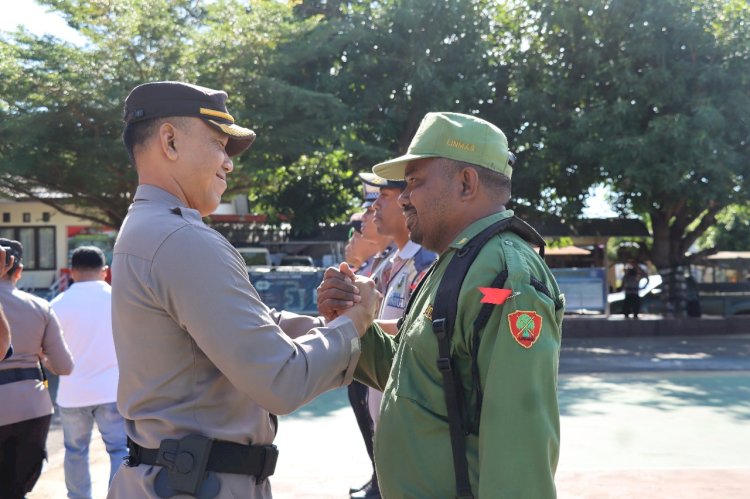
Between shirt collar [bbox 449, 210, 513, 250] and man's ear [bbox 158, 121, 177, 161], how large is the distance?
2.77 ft

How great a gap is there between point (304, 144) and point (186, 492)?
15.7m

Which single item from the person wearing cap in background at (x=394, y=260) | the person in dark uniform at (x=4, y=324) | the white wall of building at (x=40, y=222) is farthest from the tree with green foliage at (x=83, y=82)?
the person wearing cap in background at (x=394, y=260)

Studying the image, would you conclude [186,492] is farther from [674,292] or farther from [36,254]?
[36,254]

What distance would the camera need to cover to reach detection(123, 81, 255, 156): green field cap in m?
2.46

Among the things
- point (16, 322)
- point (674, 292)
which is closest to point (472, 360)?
point (16, 322)

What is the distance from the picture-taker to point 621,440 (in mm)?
8102

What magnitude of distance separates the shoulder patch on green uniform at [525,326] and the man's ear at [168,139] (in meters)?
1.06

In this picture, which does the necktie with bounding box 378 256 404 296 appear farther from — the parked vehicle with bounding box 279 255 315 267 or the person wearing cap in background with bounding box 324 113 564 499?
the parked vehicle with bounding box 279 255 315 267

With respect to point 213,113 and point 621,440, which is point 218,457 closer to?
point 213,113

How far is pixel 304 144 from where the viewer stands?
17625mm

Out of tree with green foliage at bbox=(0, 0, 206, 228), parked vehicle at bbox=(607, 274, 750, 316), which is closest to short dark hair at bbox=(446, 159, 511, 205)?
tree with green foliage at bbox=(0, 0, 206, 228)

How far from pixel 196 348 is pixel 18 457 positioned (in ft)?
10.4

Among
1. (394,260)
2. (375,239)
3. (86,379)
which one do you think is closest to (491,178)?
(394,260)

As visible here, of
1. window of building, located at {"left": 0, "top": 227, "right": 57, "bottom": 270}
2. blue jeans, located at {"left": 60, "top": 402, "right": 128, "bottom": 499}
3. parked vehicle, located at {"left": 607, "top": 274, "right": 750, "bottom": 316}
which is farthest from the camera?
window of building, located at {"left": 0, "top": 227, "right": 57, "bottom": 270}
